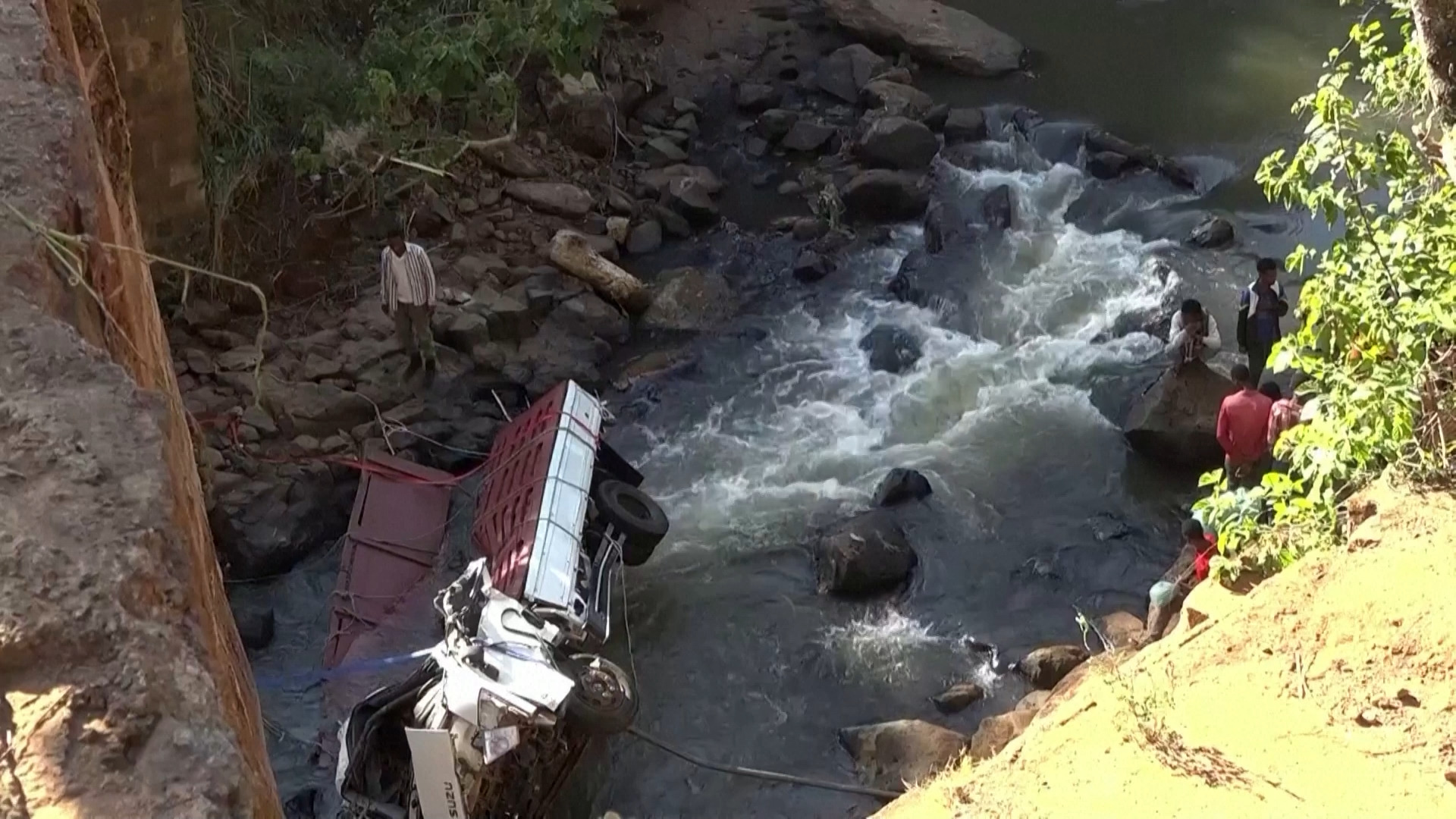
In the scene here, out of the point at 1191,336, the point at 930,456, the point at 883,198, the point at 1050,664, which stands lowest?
the point at 930,456

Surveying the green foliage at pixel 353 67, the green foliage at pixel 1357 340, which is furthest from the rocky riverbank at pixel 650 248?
the green foliage at pixel 1357 340

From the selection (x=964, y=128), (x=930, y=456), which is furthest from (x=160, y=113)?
(x=964, y=128)

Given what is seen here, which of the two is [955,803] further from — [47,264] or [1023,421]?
[1023,421]

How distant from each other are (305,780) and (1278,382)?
7.60 metres

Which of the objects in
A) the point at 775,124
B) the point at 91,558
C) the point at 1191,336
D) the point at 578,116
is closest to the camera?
the point at 91,558

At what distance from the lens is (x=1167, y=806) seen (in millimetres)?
4719

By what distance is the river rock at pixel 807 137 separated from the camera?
14.6 meters

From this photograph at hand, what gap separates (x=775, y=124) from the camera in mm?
14820

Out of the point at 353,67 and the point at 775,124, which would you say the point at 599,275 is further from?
the point at 775,124

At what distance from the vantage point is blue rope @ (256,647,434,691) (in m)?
7.69

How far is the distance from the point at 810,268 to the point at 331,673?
6.51m

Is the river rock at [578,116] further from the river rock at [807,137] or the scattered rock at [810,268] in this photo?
the scattered rock at [810,268]

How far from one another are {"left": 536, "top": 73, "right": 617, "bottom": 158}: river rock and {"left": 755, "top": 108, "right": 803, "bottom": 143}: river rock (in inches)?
73.9

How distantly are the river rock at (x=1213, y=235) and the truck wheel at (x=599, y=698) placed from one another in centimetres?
814
